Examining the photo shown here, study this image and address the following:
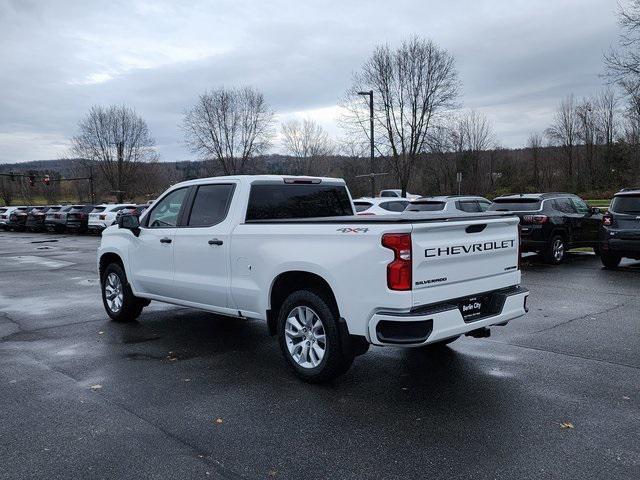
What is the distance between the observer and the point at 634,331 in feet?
21.5

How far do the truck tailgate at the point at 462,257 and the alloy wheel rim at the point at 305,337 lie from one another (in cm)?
107

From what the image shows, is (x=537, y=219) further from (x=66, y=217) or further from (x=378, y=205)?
(x=66, y=217)

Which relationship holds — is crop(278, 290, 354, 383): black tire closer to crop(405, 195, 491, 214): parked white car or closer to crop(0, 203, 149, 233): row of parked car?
crop(405, 195, 491, 214): parked white car

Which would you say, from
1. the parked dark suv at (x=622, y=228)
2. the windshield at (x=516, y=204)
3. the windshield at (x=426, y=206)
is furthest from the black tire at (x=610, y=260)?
the windshield at (x=426, y=206)

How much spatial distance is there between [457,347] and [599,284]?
539cm

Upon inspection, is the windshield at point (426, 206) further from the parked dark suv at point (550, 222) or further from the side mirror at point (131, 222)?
the side mirror at point (131, 222)

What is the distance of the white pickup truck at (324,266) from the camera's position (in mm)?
4281

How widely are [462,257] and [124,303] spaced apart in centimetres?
505

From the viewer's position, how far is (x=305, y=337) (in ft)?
16.6

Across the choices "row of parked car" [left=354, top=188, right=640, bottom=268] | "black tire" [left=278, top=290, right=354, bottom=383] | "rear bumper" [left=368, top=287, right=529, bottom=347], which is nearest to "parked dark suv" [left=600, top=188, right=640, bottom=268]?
"row of parked car" [left=354, top=188, right=640, bottom=268]

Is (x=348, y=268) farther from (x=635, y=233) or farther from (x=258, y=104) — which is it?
(x=258, y=104)

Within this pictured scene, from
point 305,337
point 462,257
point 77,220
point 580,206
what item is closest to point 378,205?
point 580,206

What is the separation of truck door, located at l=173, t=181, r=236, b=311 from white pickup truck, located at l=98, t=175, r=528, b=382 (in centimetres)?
1

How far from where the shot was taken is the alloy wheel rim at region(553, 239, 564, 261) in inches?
507
